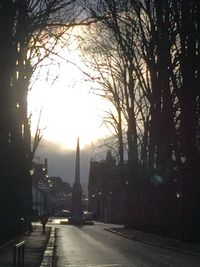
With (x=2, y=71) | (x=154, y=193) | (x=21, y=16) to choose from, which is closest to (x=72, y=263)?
(x=2, y=71)

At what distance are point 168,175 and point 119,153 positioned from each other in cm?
1685

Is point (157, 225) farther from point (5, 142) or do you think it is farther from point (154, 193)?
point (5, 142)

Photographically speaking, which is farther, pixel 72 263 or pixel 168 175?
pixel 168 175

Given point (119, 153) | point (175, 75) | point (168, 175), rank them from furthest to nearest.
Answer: point (119, 153) < point (168, 175) < point (175, 75)

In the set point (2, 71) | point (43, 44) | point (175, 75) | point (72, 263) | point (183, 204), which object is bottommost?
point (72, 263)

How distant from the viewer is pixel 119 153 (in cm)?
5450

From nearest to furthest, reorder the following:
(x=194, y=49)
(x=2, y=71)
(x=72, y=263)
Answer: (x=2, y=71)
(x=72, y=263)
(x=194, y=49)

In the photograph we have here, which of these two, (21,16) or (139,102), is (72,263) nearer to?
(21,16)

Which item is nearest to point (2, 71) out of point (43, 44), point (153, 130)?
point (43, 44)

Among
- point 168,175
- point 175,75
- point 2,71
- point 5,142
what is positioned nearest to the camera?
point 2,71

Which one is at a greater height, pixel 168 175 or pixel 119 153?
pixel 119 153

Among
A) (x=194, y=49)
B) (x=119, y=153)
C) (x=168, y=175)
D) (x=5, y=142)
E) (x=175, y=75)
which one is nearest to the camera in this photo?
(x=5, y=142)

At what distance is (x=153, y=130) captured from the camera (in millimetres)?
38562

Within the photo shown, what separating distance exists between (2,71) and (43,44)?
2645mm
